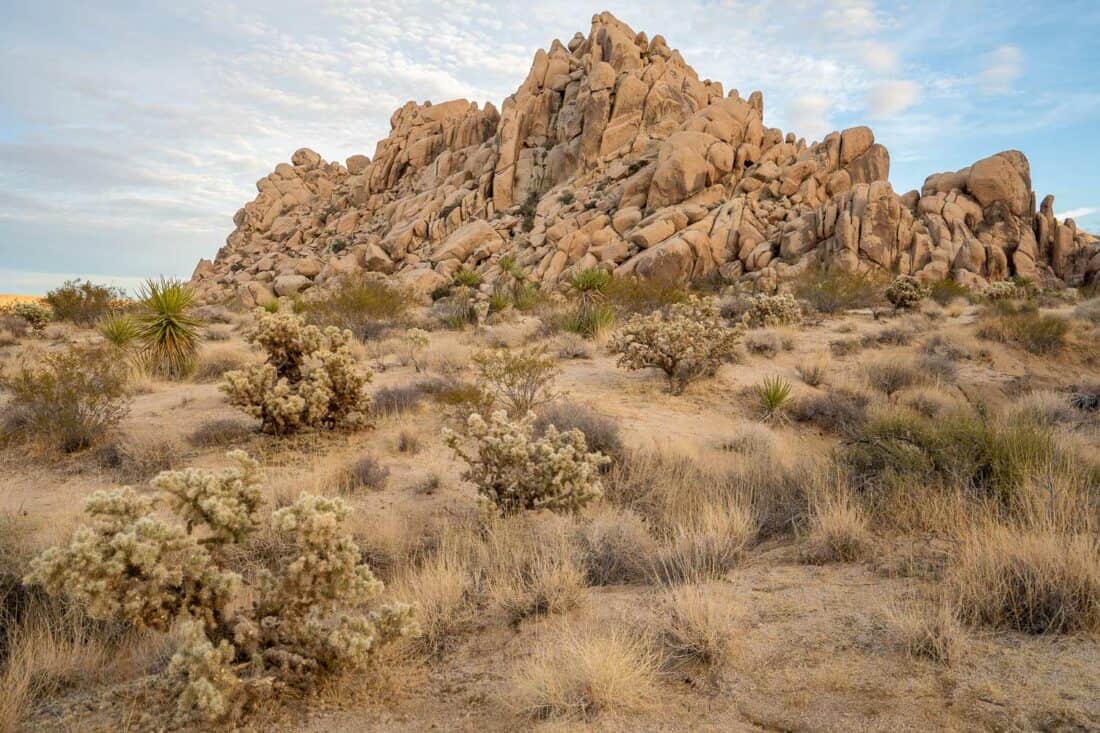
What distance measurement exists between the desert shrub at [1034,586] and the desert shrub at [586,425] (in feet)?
12.3

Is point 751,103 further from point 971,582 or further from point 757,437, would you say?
point 971,582

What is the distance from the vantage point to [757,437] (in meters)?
8.12

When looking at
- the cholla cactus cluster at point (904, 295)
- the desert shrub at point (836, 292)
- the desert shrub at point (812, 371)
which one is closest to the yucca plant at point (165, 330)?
the desert shrub at point (812, 371)

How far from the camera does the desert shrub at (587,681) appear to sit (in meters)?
2.87

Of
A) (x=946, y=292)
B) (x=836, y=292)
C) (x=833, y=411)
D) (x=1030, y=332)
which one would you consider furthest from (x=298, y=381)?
(x=946, y=292)

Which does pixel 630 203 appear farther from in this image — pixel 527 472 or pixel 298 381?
pixel 527 472

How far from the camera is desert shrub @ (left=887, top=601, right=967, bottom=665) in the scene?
119 inches

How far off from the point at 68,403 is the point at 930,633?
29.3 ft

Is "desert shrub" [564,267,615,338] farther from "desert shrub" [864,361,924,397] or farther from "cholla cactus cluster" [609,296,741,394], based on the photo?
"desert shrub" [864,361,924,397]

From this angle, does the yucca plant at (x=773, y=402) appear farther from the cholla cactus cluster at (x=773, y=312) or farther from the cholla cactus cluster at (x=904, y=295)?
the cholla cactus cluster at (x=904, y=295)

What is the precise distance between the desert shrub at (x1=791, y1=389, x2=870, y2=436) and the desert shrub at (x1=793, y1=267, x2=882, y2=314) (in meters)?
13.3

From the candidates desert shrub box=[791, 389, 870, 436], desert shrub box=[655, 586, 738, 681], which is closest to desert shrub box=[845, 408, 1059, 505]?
Result: desert shrub box=[655, 586, 738, 681]

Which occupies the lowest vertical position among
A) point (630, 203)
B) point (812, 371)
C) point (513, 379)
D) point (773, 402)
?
point (773, 402)

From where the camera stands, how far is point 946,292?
2717 centimetres
